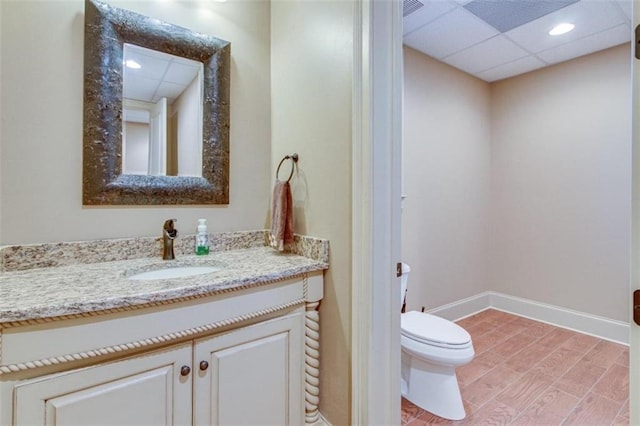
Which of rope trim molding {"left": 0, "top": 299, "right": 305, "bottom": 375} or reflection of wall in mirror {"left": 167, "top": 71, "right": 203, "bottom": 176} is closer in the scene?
rope trim molding {"left": 0, "top": 299, "right": 305, "bottom": 375}

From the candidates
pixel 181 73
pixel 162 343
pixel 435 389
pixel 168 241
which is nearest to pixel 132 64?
pixel 181 73

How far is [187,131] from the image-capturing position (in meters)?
1.53

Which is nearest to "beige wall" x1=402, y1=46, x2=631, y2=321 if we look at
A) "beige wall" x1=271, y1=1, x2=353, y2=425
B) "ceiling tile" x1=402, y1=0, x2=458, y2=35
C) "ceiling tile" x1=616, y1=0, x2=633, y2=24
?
"ceiling tile" x1=402, y1=0, x2=458, y2=35

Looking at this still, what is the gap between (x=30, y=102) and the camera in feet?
3.86

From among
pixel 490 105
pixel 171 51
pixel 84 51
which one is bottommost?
pixel 84 51

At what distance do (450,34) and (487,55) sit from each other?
0.54 meters

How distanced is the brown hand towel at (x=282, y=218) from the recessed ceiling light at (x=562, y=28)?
224 cm

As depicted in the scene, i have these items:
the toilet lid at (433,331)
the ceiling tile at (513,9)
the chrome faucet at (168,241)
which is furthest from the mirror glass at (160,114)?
the ceiling tile at (513,9)

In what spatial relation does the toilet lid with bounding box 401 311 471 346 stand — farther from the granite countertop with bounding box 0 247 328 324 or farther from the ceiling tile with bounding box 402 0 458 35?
the ceiling tile with bounding box 402 0 458 35

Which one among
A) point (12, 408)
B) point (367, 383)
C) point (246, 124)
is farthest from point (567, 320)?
point (12, 408)

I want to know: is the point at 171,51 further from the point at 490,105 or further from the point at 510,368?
the point at 490,105

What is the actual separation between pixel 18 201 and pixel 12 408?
2.44 feet

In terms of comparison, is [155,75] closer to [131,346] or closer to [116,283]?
[116,283]

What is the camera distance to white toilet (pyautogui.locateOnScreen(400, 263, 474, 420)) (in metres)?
1.60
